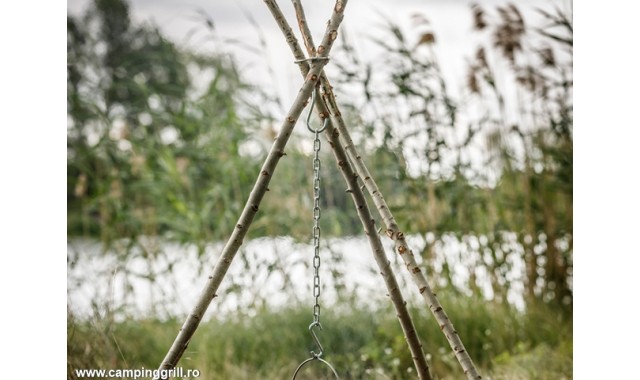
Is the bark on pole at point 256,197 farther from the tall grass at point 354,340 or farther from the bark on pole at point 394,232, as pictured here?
the tall grass at point 354,340

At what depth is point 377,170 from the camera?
3496mm

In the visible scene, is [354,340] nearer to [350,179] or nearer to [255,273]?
[255,273]

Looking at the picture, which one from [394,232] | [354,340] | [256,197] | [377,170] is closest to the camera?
[256,197]

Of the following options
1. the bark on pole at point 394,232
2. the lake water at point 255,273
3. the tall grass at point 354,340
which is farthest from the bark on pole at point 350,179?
the lake water at point 255,273

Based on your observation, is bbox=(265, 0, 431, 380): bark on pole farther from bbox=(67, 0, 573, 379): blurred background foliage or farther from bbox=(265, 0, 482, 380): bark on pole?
bbox=(67, 0, 573, 379): blurred background foliage

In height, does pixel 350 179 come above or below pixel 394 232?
above

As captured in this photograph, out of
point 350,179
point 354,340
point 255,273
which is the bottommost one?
point 354,340

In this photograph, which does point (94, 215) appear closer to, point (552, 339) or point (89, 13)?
point (89, 13)

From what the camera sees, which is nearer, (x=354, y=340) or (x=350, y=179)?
(x=350, y=179)

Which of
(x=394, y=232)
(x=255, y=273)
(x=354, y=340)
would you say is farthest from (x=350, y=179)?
(x=255, y=273)

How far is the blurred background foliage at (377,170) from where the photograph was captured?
3.30m

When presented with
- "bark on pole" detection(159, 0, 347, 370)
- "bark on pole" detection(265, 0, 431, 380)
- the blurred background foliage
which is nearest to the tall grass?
the blurred background foliage

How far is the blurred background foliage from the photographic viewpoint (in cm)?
330
